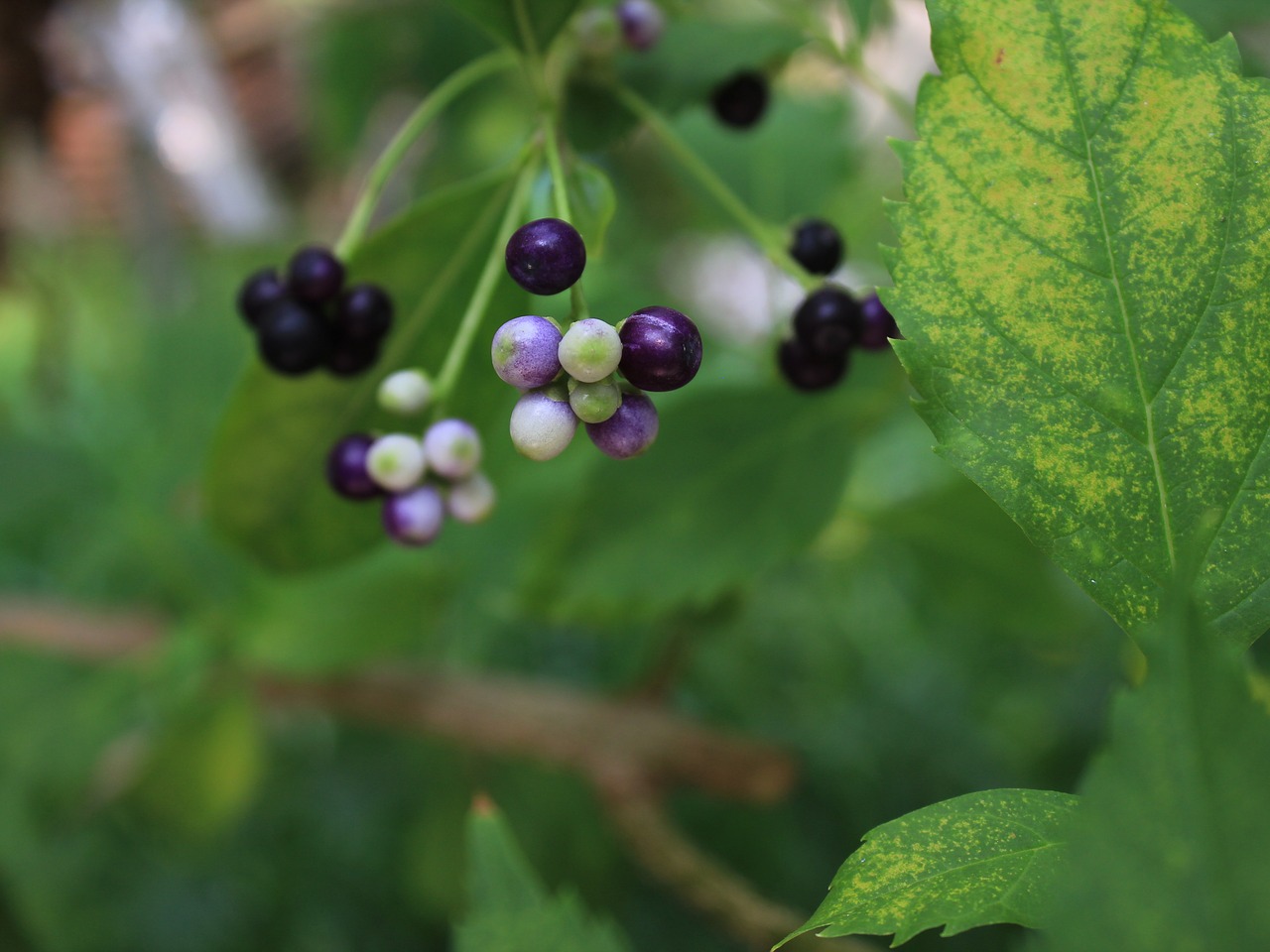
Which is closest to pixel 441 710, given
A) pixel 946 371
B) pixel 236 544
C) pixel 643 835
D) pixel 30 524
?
pixel 643 835

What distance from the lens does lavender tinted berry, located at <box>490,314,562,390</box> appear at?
374mm

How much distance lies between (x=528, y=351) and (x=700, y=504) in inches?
18.0

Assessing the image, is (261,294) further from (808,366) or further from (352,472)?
(808,366)

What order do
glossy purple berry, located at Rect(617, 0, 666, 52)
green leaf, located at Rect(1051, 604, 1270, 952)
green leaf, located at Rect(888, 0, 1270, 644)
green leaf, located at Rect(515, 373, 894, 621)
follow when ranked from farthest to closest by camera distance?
green leaf, located at Rect(515, 373, 894, 621) < glossy purple berry, located at Rect(617, 0, 666, 52) < green leaf, located at Rect(888, 0, 1270, 644) < green leaf, located at Rect(1051, 604, 1270, 952)

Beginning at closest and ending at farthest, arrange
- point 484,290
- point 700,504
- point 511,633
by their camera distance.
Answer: point 484,290 < point 700,504 < point 511,633

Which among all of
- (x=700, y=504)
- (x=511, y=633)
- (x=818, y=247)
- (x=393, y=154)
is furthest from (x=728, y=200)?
(x=511, y=633)

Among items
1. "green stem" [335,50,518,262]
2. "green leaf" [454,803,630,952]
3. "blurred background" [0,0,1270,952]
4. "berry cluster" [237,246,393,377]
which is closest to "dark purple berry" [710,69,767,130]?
"blurred background" [0,0,1270,952]

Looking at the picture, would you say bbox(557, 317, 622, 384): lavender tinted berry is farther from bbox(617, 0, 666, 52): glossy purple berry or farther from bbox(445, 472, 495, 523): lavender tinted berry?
bbox(617, 0, 666, 52): glossy purple berry

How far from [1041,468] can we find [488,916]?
326 mm

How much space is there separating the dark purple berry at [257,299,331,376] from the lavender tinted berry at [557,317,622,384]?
19 centimetres

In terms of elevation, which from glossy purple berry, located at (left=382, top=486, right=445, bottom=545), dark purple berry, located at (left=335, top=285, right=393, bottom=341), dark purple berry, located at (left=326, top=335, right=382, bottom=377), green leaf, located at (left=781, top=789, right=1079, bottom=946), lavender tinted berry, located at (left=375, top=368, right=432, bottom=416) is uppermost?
dark purple berry, located at (left=335, top=285, right=393, bottom=341)

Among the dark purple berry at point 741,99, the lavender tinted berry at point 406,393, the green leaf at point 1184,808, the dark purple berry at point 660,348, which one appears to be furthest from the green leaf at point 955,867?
the dark purple berry at point 741,99

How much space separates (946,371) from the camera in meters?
0.37

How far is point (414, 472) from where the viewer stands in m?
0.48
